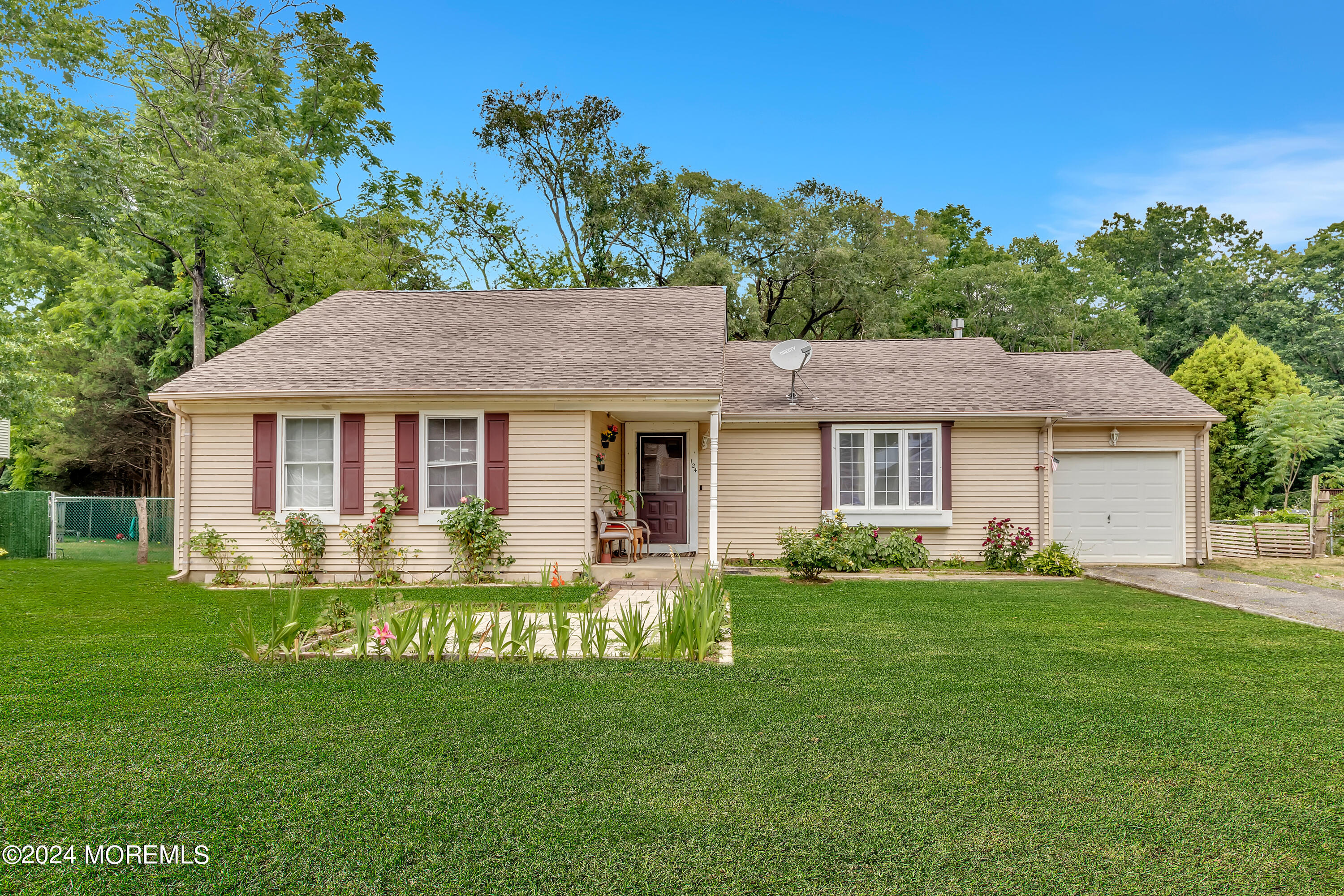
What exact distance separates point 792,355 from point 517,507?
5.17 metres

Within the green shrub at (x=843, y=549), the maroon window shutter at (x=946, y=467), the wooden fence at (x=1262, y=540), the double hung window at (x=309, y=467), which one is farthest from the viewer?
the wooden fence at (x=1262, y=540)

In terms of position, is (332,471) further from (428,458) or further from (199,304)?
(199,304)

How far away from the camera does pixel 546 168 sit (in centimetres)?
2664

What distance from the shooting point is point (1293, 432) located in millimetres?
19844

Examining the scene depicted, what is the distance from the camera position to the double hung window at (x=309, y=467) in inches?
415

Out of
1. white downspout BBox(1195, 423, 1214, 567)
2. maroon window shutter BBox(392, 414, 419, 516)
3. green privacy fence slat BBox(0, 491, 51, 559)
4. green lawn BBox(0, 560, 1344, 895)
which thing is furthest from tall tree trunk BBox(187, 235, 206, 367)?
white downspout BBox(1195, 423, 1214, 567)

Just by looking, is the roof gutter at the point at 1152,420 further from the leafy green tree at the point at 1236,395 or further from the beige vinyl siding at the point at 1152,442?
the leafy green tree at the point at 1236,395

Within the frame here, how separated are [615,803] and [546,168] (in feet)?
86.9

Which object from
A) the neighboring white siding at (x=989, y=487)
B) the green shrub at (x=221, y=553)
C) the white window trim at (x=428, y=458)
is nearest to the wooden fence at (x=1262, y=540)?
the neighboring white siding at (x=989, y=487)

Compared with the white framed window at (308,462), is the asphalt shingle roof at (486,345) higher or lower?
higher

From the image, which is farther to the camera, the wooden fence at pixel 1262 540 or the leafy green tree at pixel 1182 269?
the leafy green tree at pixel 1182 269

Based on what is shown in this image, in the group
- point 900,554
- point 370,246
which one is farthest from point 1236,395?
point 370,246

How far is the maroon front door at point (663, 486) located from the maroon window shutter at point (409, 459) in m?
3.84

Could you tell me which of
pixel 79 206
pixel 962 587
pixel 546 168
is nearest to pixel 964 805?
pixel 962 587
